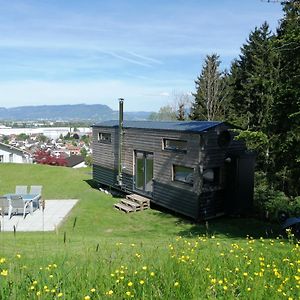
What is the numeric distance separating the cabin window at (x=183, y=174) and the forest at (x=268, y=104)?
2466mm

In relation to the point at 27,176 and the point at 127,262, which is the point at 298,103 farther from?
the point at 27,176

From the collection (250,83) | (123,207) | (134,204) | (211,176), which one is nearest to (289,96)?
(211,176)

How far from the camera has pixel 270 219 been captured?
13.4 meters

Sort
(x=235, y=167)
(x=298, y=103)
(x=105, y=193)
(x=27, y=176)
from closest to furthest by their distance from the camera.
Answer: (x=298, y=103) → (x=235, y=167) → (x=105, y=193) → (x=27, y=176)

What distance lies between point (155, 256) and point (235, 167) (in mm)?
9872

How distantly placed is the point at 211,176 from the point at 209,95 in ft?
66.8

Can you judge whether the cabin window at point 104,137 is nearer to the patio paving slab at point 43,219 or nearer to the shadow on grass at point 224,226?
the patio paving slab at point 43,219

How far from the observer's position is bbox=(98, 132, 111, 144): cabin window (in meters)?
18.4

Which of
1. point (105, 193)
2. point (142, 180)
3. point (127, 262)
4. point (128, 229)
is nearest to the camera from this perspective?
point (127, 262)

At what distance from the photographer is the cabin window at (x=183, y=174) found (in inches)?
522

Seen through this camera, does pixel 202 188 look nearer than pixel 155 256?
No

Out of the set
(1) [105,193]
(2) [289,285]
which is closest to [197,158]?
(1) [105,193]

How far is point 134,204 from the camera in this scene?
15.1 metres

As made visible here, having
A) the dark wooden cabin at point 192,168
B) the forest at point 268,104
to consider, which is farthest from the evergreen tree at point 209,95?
the dark wooden cabin at point 192,168
